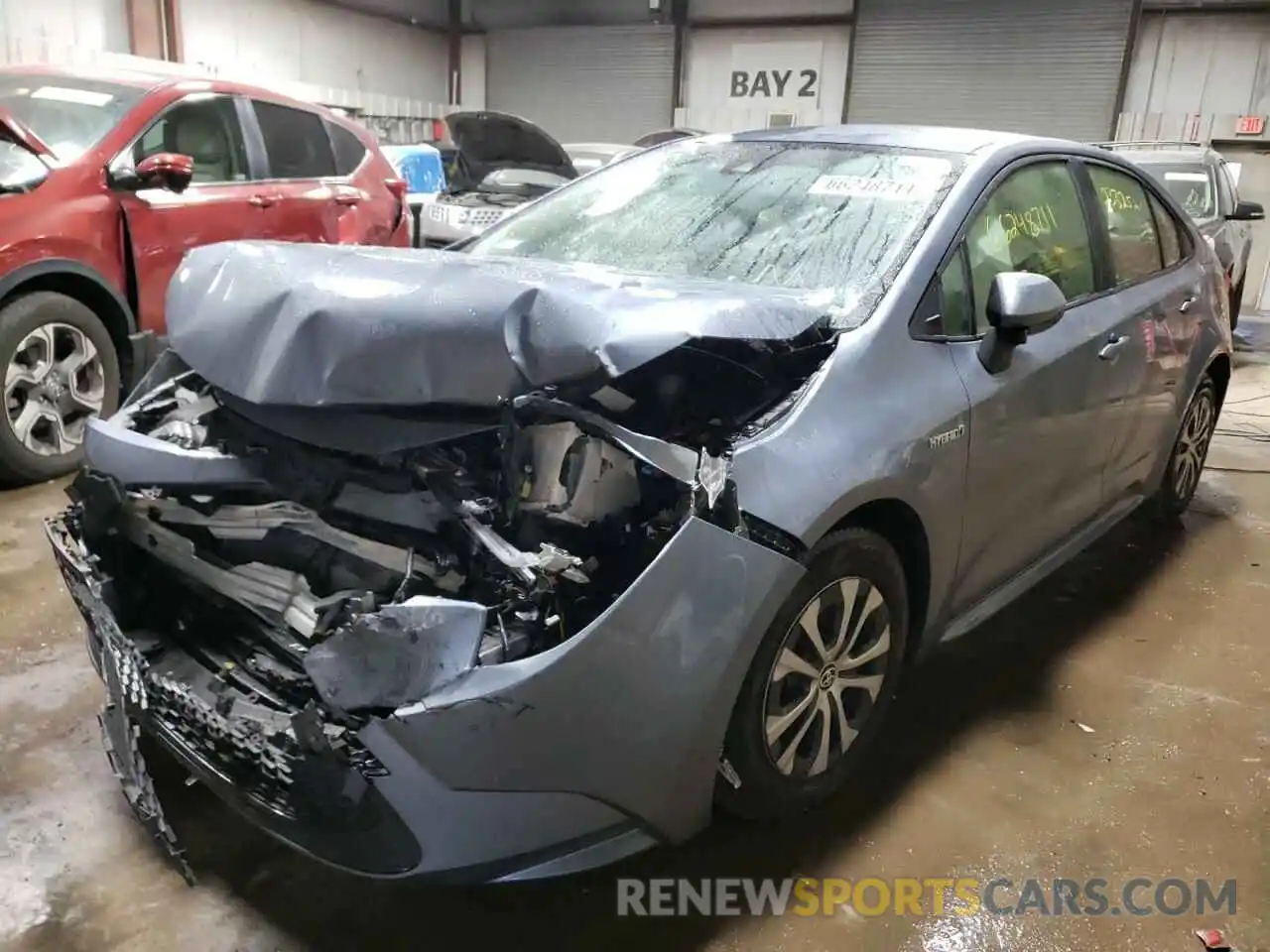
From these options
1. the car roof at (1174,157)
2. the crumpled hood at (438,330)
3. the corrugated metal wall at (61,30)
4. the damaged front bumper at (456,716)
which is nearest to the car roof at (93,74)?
the crumpled hood at (438,330)

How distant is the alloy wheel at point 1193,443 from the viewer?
3.66 m

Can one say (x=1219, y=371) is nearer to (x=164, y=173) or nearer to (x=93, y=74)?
(x=164, y=173)

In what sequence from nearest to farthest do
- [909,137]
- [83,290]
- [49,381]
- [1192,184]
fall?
[909,137] < [49,381] < [83,290] < [1192,184]

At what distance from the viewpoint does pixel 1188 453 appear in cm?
377

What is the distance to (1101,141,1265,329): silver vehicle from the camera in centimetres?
694

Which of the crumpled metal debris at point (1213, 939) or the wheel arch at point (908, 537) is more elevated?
the wheel arch at point (908, 537)

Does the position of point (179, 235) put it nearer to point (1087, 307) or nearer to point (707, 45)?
point (1087, 307)

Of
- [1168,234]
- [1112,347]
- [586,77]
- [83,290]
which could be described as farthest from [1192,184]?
[586,77]

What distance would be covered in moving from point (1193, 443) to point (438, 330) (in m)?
3.24

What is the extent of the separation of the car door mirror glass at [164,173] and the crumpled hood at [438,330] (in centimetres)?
242

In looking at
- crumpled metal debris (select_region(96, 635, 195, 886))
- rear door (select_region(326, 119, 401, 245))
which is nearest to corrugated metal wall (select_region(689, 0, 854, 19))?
rear door (select_region(326, 119, 401, 245))

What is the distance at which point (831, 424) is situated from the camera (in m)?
1.80

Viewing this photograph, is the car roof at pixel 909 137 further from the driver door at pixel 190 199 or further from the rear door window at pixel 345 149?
the rear door window at pixel 345 149

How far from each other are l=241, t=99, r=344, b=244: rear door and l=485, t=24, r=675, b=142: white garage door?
333 inches
